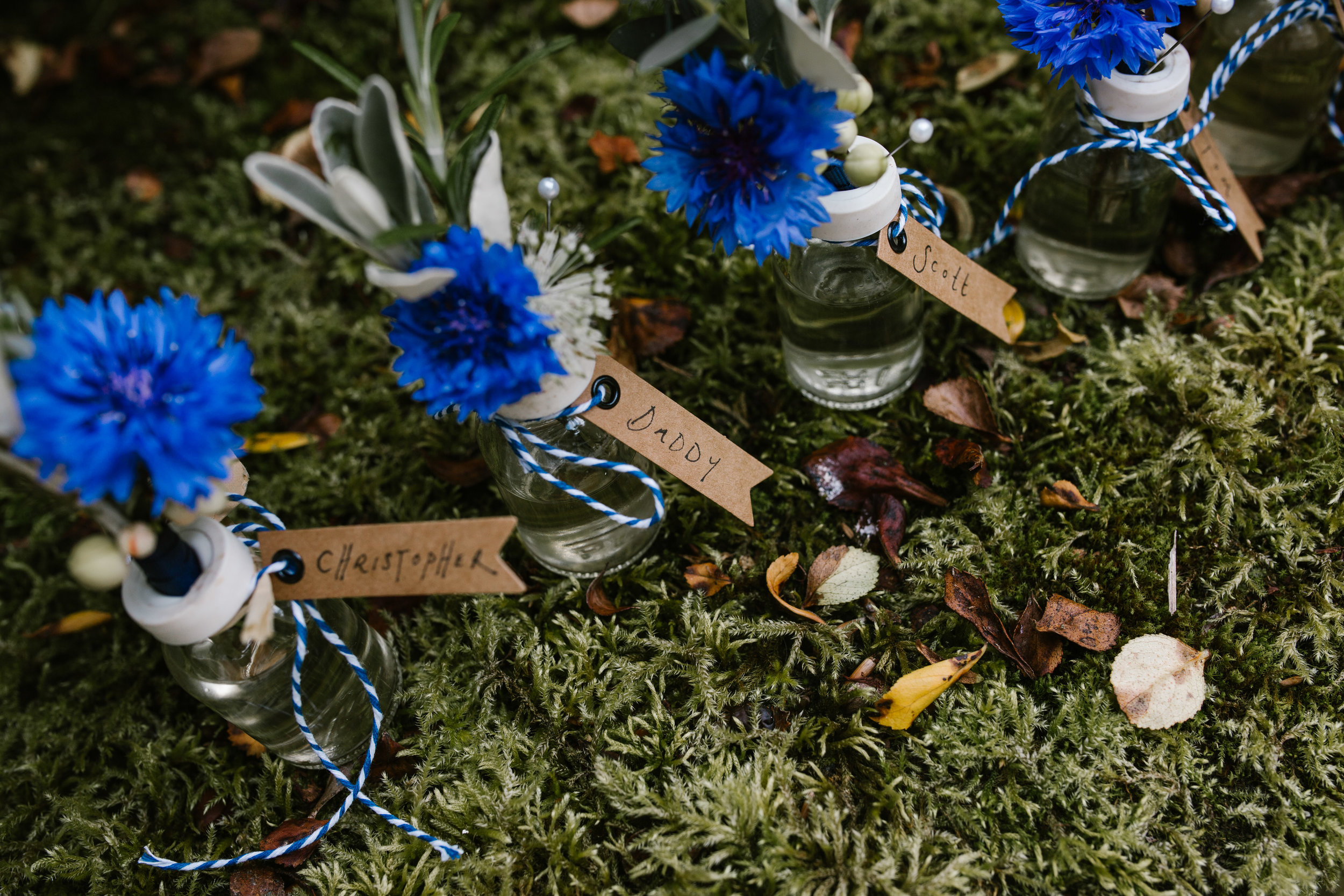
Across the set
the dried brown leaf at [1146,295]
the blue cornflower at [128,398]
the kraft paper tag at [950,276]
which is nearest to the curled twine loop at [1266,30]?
the dried brown leaf at [1146,295]

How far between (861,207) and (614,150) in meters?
0.81

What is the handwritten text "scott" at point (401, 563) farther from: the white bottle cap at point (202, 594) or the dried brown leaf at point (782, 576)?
the dried brown leaf at point (782, 576)

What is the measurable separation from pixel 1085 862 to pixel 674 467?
0.70 metres

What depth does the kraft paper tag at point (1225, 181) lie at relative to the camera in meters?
1.40

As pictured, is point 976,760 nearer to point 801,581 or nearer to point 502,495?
point 801,581

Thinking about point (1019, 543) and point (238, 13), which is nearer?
point (1019, 543)

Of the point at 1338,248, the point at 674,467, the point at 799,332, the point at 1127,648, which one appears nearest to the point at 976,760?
the point at 1127,648

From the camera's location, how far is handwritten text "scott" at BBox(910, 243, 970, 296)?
1.24 metres

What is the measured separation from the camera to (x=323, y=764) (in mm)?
1202

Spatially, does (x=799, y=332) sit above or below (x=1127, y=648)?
above

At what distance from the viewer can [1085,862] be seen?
3.57 feet

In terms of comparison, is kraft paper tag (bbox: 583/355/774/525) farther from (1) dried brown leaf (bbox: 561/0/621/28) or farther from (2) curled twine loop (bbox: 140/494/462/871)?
(1) dried brown leaf (bbox: 561/0/621/28)

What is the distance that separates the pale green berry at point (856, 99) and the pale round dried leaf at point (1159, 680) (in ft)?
2.61

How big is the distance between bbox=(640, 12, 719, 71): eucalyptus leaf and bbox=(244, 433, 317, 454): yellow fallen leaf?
3.21 feet
